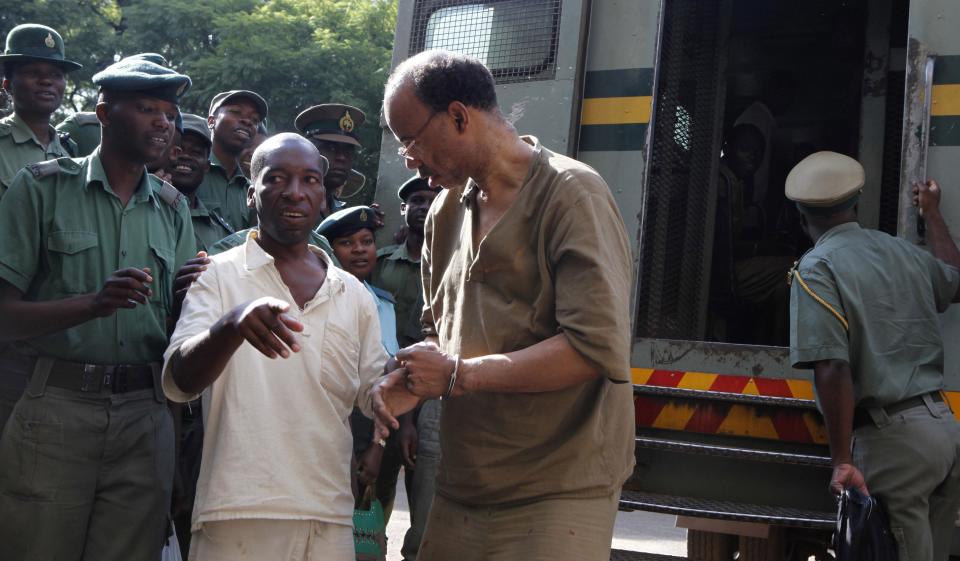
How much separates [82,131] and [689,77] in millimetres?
2997

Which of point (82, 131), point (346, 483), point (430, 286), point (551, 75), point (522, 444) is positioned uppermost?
point (551, 75)

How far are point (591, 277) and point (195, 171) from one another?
2.79 m

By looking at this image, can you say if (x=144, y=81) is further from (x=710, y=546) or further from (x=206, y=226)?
(x=710, y=546)

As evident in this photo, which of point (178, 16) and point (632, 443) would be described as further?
point (178, 16)

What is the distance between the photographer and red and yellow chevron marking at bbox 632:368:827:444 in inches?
175

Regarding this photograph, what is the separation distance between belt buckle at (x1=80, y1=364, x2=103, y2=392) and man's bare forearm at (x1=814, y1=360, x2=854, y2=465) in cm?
228

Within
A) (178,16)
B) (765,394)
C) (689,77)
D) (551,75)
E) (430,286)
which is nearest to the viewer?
(430,286)

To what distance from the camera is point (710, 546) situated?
589cm

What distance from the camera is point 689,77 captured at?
5.77 metres

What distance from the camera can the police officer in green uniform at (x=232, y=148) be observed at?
521 cm

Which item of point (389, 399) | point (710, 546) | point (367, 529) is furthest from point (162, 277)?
point (710, 546)

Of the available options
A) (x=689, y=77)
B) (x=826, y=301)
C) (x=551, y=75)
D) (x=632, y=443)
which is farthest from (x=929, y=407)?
(x=689, y=77)

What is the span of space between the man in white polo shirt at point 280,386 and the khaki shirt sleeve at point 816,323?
1481 millimetres

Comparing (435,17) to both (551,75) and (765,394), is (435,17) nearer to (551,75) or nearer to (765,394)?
(551,75)
